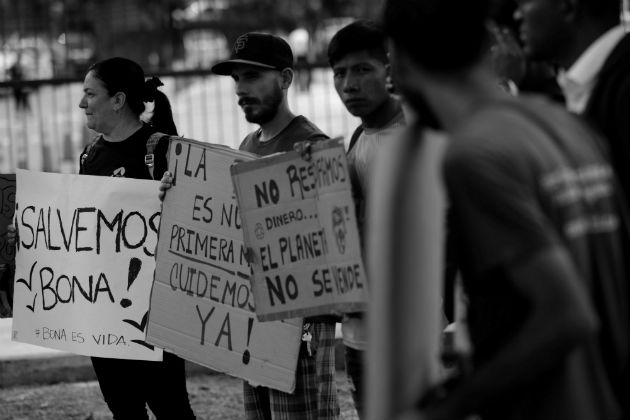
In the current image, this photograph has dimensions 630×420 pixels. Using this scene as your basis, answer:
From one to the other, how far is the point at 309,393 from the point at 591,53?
2.32m

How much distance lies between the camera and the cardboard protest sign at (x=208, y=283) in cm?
482

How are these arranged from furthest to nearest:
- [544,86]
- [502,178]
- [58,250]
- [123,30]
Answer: [123,30] → [58,250] → [544,86] → [502,178]

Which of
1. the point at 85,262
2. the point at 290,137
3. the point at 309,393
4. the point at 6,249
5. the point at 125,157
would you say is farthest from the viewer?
the point at 6,249

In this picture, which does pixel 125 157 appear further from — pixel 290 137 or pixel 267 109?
pixel 290 137

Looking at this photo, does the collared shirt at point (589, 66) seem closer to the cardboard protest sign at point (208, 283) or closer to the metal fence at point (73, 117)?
the cardboard protest sign at point (208, 283)

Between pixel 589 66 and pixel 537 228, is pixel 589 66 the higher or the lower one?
the higher one

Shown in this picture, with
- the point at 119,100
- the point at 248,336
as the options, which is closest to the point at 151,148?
the point at 119,100

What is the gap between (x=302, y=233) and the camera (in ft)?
14.9

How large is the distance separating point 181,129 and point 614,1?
11369mm

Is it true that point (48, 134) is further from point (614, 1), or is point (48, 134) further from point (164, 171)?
point (614, 1)

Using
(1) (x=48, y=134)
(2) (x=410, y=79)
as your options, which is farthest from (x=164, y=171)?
(1) (x=48, y=134)

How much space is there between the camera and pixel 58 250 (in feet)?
19.3

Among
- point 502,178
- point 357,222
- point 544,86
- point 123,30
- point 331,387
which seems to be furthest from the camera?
point 123,30

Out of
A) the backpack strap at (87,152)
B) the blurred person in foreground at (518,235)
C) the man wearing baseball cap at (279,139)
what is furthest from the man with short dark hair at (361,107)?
the blurred person in foreground at (518,235)
